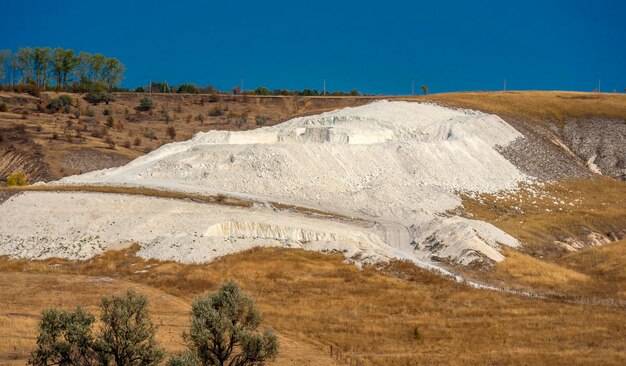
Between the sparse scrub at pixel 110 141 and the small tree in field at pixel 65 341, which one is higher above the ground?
the sparse scrub at pixel 110 141

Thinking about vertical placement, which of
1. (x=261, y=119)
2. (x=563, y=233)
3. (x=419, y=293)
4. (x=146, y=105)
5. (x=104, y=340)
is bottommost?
(x=104, y=340)

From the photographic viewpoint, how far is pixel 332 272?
1769 inches

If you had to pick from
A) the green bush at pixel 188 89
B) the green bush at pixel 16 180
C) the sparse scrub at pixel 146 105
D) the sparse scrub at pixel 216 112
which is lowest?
the green bush at pixel 16 180

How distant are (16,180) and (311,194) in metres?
31.0

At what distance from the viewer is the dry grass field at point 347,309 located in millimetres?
30355

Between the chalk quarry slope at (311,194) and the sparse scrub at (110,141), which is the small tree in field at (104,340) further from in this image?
the sparse scrub at (110,141)

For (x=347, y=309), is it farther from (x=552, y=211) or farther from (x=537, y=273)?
(x=552, y=211)

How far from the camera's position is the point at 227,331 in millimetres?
26047

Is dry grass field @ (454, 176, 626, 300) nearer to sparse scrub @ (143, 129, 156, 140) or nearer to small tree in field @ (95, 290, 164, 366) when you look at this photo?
small tree in field @ (95, 290, 164, 366)

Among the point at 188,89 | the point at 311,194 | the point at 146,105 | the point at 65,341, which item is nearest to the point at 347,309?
the point at 65,341

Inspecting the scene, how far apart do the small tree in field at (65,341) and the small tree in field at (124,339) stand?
53 centimetres

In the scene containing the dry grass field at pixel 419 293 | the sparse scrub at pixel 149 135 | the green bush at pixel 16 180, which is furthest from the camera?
the sparse scrub at pixel 149 135

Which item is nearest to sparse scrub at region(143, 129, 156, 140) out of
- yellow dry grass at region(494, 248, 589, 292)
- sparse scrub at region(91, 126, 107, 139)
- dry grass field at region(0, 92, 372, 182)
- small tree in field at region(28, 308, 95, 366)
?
dry grass field at region(0, 92, 372, 182)

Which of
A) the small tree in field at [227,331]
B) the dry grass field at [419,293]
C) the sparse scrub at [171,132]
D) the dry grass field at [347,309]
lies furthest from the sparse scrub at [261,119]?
the small tree in field at [227,331]
